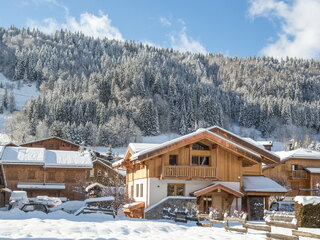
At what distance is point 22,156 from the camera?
4934 centimetres

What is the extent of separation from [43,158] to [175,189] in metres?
23.0

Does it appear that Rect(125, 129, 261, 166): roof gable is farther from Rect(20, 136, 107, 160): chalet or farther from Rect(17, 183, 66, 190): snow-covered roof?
Rect(20, 136, 107, 160): chalet

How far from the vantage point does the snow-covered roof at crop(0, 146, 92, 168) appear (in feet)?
159

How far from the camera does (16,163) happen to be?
158 feet

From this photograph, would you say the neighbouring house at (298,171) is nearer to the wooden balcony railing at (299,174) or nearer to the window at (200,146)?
the wooden balcony railing at (299,174)

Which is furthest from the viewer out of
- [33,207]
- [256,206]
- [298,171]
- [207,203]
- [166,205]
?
[298,171]

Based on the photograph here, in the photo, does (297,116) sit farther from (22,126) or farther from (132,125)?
(22,126)

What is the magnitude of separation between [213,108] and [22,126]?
61.5 metres

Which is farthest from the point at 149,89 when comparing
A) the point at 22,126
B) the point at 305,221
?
the point at 305,221

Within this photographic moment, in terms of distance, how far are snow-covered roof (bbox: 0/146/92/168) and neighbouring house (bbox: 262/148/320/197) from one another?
22206 mm

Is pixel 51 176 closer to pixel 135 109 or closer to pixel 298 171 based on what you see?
pixel 298 171

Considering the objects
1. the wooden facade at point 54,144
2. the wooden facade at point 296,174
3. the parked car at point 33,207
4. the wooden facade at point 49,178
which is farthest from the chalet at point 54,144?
the parked car at point 33,207

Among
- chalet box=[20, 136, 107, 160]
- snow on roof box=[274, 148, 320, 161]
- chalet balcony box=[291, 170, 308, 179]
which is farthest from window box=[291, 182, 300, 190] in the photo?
chalet box=[20, 136, 107, 160]

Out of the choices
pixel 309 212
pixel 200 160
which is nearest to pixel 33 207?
pixel 200 160
